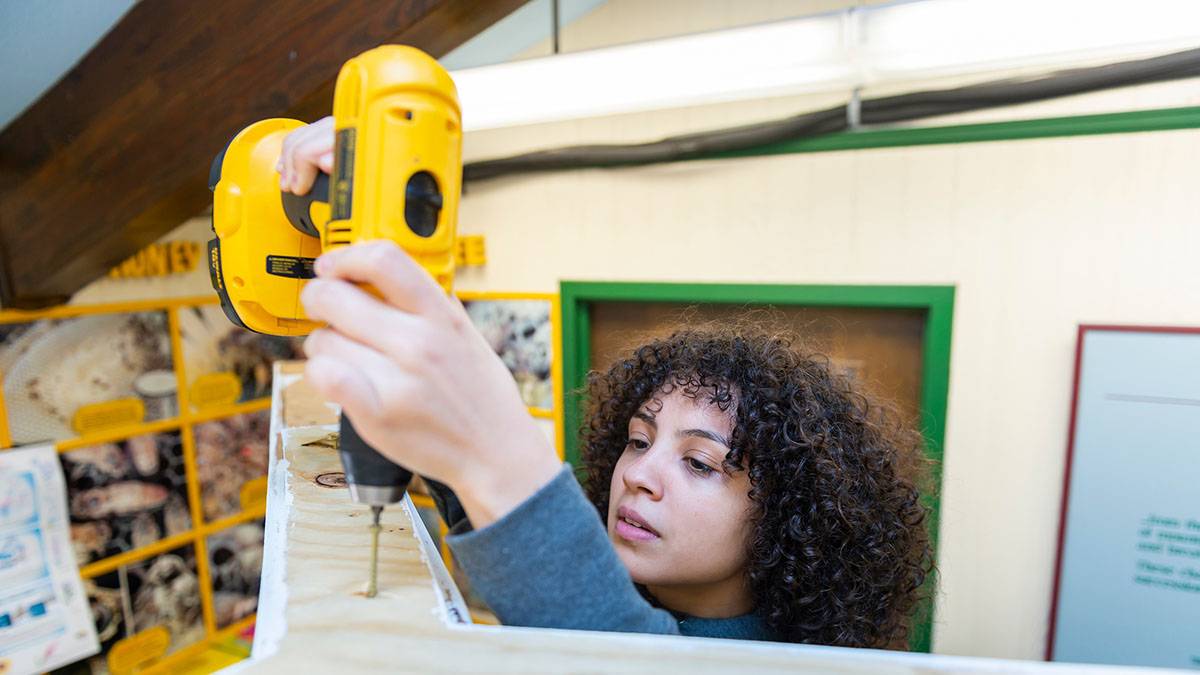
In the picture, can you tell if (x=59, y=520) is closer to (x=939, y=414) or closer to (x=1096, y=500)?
(x=939, y=414)

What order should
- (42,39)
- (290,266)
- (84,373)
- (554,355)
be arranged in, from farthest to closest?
(554,355) < (84,373) < (42,39) < (290,266)

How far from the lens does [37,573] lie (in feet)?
7.49

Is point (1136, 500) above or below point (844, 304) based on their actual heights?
below

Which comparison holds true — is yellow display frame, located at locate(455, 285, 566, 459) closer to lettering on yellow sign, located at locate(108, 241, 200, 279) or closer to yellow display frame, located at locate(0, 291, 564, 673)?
yellow display frame, located at locate(0, 291, 564, 673)

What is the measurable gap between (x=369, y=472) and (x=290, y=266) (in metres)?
0.45

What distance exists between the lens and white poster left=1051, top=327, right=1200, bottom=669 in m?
1.70

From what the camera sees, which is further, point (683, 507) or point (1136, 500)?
point (1136, 500)

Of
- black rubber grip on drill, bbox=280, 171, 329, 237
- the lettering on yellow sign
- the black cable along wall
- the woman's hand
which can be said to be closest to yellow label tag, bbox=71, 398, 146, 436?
the lettering on yellow sign

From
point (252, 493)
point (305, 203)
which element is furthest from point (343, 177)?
point (252, 493)

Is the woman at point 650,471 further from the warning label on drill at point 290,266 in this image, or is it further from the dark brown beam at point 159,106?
the dark brown beam at point 159,106

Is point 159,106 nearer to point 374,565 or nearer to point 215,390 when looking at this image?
point 215,390

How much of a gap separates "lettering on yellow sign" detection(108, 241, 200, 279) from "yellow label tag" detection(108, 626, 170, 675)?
60.4 inches

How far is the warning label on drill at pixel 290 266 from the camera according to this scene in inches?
33.2

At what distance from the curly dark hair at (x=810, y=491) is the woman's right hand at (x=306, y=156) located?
675 millimetres
